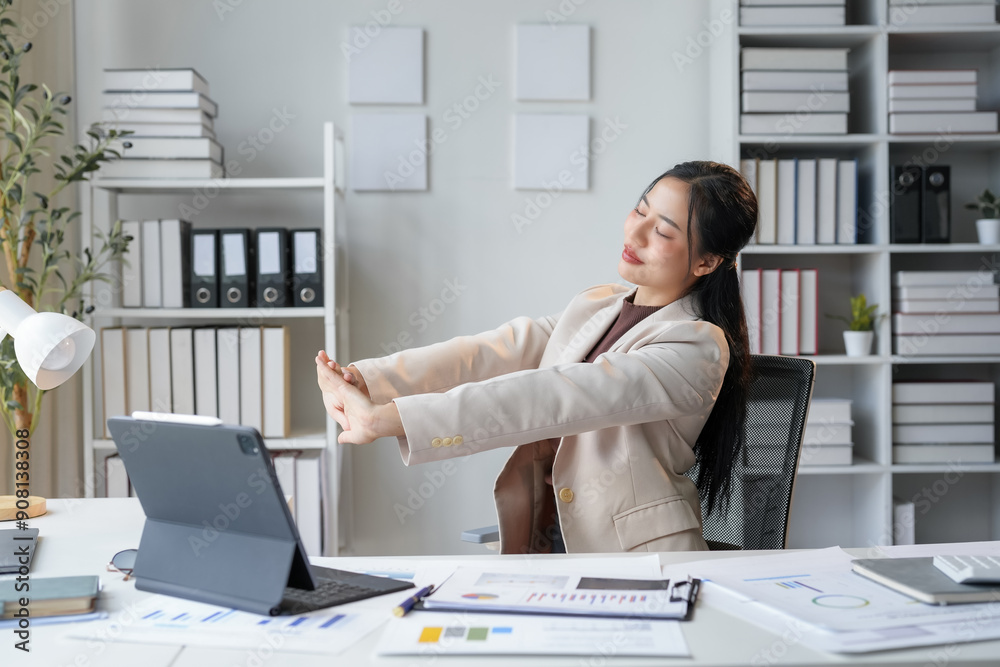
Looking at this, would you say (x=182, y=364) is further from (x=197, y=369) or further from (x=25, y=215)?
(x=25, y=215)

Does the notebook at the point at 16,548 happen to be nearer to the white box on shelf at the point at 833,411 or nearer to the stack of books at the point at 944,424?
the white box on shelf at the point at 833,411

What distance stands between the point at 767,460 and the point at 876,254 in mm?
1391

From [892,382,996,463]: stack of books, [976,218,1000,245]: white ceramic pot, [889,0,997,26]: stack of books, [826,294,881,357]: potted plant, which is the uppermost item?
[889,0,997,26]: stack of books

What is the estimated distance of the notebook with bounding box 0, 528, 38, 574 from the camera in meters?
1.16

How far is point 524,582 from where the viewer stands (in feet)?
3.56

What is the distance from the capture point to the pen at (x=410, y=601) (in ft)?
3.20

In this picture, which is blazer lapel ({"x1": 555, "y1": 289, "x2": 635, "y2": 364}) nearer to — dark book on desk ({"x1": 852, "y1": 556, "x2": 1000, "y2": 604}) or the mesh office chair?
the mesh office chair

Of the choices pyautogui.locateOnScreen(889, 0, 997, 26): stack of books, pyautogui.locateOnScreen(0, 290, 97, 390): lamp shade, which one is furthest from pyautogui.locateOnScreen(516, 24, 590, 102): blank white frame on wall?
pyautogui.locateOnScreen(0, 290, 97, 390): lamp shade

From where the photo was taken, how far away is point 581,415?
1.32 meters

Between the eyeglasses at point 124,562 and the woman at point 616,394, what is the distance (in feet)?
1.14

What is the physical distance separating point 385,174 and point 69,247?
3.63 feet

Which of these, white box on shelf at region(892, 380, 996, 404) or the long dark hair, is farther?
white box on shelf at region(892, 380, 996, 404)

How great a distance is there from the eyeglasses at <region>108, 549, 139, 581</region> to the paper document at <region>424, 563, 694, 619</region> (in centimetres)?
45

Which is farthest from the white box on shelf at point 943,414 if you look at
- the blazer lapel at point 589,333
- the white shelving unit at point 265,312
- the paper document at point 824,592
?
the white shelving unit at point 265,312
